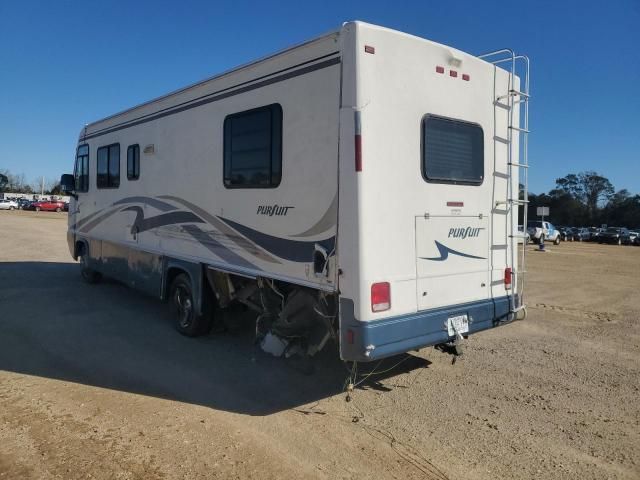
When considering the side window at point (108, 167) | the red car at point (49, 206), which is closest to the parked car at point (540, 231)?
the side window at point (108, 167)

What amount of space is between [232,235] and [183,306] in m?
1.65

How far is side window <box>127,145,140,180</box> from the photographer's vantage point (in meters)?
7.54

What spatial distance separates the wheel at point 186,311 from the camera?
6.28m

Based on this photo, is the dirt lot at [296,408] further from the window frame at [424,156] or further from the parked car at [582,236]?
the parked car at [582,236]

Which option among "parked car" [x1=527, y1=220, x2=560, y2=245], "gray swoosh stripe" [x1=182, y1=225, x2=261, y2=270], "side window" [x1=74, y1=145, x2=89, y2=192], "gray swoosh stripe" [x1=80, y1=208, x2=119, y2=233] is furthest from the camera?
"parked car" [x1=527, y1=220, x2=560, y2=245]

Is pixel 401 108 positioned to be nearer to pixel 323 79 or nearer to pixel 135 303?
pixel 323 79

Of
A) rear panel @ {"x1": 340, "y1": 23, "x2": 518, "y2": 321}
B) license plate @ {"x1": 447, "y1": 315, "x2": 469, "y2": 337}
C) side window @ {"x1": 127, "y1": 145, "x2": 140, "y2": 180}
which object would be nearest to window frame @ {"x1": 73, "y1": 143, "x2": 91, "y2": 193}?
side window @ {"x1": 127, "y1": 145, "x2": 140, "y2": 180}

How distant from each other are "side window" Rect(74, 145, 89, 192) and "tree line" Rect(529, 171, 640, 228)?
62285 millimetres

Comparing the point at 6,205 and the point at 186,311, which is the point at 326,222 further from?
the point at 6,205

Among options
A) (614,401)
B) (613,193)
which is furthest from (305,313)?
(613,193)

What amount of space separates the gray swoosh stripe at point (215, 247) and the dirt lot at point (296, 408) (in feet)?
3.68

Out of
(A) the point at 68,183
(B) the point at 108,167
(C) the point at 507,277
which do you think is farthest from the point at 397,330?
(A) the point at 68,183

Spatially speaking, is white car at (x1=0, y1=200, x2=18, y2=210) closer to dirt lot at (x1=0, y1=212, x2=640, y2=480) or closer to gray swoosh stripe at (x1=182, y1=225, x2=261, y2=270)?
dirt lot at (x1=0, y1=212, x2=640, y2=480)

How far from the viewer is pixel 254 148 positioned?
5109 mm
